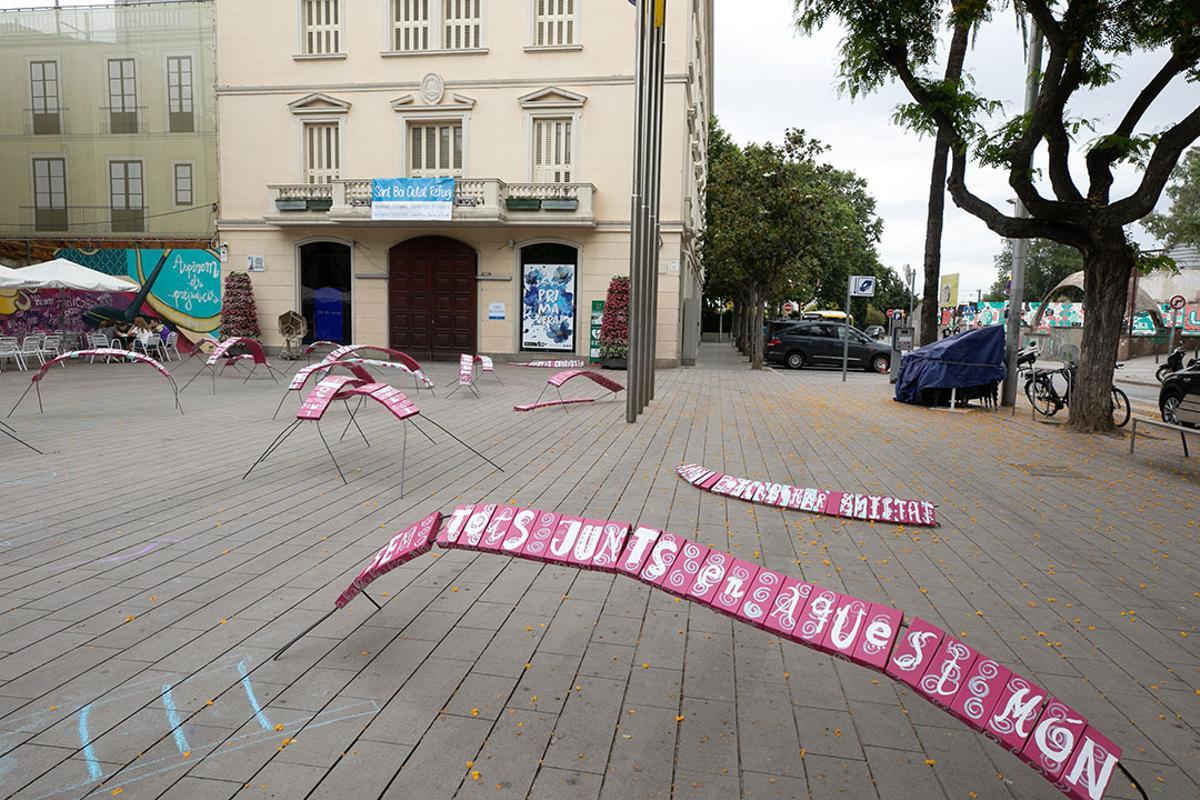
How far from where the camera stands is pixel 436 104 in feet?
81.6

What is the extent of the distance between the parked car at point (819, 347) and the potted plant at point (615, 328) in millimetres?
7011

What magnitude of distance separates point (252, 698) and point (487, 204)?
21766 mm

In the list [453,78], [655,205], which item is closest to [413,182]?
[453,78]

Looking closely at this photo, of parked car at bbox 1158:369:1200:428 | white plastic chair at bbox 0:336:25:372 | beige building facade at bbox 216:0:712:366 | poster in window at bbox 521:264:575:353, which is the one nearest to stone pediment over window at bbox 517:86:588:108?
beige building facade at bbox 216:0:712:366

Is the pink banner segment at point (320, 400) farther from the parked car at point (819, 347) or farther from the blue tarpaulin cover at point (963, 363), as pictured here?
the parked car at point (819, 347)

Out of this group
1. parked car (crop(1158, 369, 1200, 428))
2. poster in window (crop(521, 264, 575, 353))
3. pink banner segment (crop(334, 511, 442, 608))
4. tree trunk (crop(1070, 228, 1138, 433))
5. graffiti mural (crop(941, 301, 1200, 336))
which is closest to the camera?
pink banner segment (crop(334, 511, 442, 608))

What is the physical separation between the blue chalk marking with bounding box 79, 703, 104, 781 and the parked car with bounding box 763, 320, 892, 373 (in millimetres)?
26046

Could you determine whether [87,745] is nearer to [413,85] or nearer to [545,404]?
[545,404]

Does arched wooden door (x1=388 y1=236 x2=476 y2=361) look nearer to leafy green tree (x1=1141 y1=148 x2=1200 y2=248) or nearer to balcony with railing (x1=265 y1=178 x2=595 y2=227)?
balcony with railing (x1=265 y1=178 x2=595 y2=227)

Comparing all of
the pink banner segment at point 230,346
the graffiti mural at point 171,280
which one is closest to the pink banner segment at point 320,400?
the pink banner segment at point 230,346

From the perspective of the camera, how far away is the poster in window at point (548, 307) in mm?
25000

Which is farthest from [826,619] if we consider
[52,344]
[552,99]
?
[552,99]

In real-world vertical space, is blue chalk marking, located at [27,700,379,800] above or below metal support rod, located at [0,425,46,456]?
below

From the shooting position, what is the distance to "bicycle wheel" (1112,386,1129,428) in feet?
40.4
